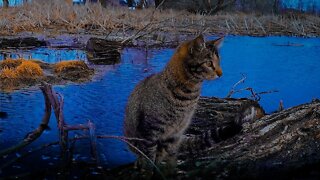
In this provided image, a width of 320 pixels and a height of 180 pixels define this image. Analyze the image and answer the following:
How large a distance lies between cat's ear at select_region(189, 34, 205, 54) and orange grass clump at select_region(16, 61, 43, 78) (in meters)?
1.76

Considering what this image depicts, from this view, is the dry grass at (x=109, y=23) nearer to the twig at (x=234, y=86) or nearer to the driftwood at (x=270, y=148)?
the twig at (x=234, y=86)

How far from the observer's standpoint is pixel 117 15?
7414 millimetres

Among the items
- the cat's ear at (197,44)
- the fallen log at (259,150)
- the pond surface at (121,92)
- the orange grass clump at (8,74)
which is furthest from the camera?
the orange grass clump at (8,74)

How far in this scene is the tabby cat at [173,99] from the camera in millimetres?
2148

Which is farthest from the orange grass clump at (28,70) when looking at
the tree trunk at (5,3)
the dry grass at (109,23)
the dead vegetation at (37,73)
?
the tree trunk at (5,3)

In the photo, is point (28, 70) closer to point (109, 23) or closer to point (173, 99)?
point (173, 99)

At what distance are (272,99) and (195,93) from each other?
26.1 inches

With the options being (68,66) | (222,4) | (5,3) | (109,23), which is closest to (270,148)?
(68,66)

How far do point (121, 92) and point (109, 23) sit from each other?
4221mm

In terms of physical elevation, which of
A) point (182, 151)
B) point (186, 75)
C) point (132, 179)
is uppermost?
point (186, 75)

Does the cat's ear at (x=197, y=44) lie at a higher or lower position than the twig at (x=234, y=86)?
higher

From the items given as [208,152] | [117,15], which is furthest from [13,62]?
[117,15]

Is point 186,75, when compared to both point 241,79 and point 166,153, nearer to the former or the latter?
point 166,153

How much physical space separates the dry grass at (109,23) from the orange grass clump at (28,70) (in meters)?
2.44
